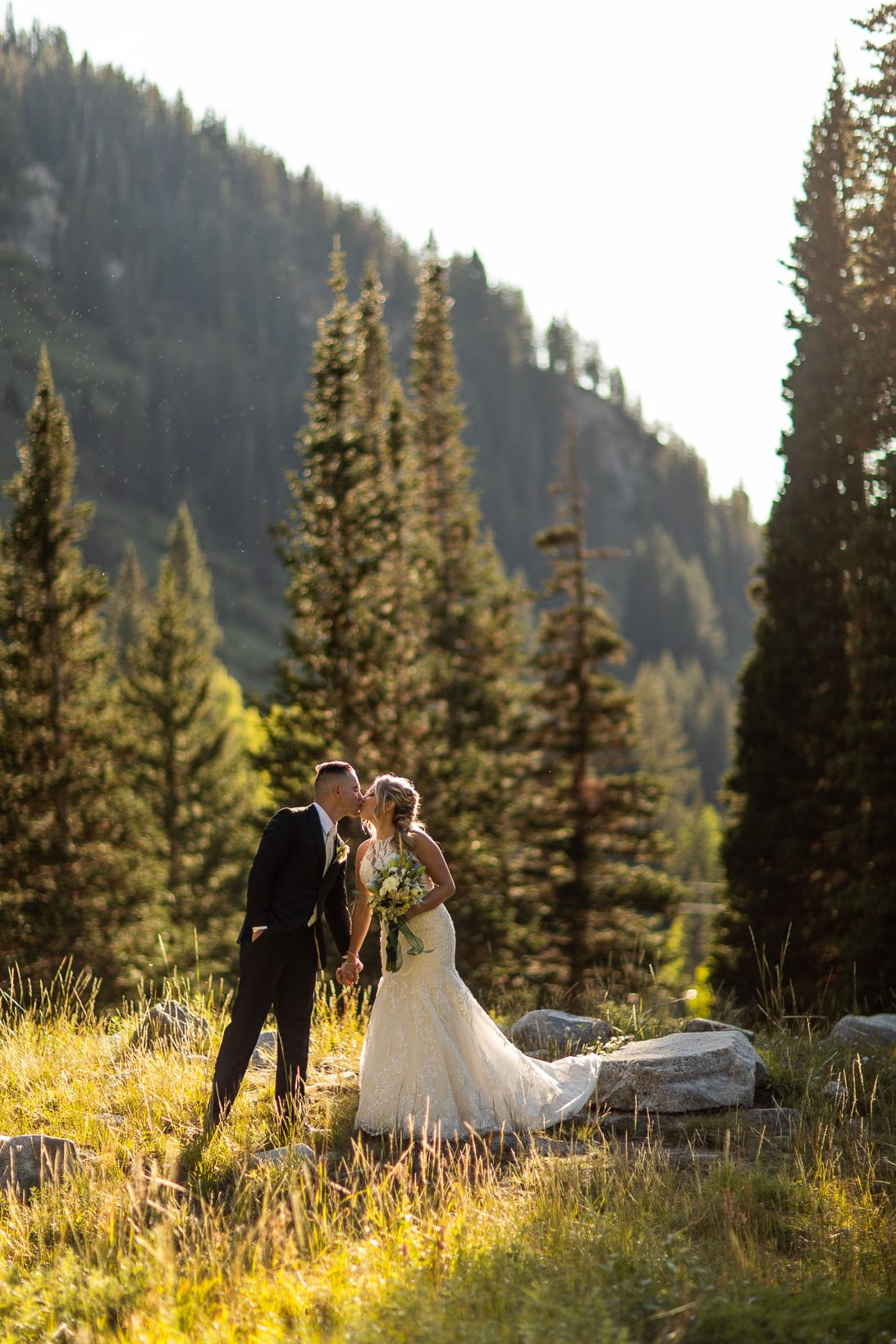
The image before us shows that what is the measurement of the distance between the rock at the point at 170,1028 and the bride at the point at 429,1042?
176cm

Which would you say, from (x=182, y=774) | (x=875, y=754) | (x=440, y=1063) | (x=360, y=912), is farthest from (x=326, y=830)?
(x=182, y=774)

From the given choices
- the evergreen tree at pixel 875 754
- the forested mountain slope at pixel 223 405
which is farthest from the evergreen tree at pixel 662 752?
the evergreen tree at pixel 875 754

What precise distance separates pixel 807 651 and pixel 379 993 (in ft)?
64.0

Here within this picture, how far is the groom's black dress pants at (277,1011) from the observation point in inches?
279

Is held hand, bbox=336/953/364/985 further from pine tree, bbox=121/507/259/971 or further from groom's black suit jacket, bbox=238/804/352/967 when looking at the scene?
pine tree, bbox=121/507/259/971

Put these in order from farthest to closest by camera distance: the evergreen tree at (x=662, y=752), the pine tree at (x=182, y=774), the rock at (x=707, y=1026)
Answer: the evergreen tree at (x=662, y=752)
the pine tree at (x=182, y=774)
the rock at (x=707, y=1026)

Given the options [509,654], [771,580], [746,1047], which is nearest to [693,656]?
[509,654]

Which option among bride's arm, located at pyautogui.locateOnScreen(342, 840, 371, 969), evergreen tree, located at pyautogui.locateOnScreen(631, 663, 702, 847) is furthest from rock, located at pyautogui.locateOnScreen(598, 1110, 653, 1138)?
evergreen tree, located at pyautogui.locateOnScreen(631, 663, 702, 847)

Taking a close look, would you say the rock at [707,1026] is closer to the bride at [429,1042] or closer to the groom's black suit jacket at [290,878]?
the bride at [429,1042]

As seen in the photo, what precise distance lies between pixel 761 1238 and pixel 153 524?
147 meters

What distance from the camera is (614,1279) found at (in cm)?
469

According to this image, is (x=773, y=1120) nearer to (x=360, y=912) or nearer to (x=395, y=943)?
(x=395, y=943)

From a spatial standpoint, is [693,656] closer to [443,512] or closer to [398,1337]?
[443,512]

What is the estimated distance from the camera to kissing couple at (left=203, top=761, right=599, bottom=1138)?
7113mm
